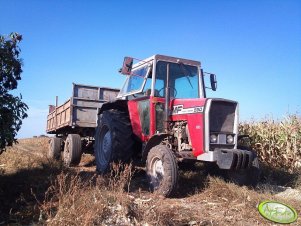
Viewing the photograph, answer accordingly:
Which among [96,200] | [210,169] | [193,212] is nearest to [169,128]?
[210,169]

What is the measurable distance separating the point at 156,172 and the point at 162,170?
0.20m

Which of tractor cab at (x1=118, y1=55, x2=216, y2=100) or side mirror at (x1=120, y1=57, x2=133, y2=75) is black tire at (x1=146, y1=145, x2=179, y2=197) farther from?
side mirror at (x1=120, y1=57, x2=133, y2=75)

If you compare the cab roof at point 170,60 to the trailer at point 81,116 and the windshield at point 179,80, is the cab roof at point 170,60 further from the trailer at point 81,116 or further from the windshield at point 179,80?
the trailer at point 81,116

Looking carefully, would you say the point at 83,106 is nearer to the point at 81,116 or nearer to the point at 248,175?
the point at 81,116

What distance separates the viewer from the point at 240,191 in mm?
6008

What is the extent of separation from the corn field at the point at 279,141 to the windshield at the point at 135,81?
12.4 feet

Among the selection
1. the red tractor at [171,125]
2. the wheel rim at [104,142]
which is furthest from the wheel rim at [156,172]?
the wheel rim at [104,142]

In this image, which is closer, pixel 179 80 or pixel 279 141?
pixel 179 80

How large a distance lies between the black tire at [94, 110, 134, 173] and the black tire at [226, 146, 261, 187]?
206 cm

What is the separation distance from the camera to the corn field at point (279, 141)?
905cm

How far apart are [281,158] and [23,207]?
6.60 metres

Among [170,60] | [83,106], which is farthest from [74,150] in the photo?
[170,60]

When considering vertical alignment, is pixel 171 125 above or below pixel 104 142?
above

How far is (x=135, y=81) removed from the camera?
7754 millimetres
